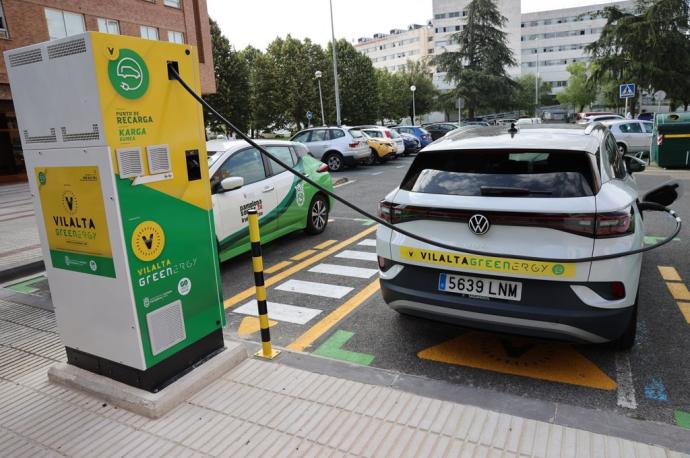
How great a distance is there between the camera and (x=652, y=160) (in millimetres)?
17281

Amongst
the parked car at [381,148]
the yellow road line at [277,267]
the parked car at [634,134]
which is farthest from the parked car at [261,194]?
the parked car at [634,134]

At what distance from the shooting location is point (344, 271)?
644 cm

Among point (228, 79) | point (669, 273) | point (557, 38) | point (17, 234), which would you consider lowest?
point (669, 273)

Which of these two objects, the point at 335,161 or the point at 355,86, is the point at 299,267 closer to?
the point at 335,161

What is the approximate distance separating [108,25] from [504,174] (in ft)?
89.4

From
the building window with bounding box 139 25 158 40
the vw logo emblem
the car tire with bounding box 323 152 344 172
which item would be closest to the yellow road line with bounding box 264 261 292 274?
the vw logo emblem

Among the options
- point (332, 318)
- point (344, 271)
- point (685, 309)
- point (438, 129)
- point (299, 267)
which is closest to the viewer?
point (685, 309)

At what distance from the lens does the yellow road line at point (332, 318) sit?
4.36m

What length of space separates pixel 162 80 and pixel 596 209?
9.43ft

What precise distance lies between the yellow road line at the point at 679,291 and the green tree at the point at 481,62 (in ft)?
151

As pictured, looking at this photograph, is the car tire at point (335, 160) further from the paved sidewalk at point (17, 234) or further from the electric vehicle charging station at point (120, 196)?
the electric vehicle charging station at point (120, 196)

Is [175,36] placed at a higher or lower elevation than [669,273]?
higher

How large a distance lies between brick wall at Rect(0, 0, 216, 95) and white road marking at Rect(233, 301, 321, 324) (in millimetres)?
19490

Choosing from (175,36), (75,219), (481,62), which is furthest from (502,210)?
(481,62)
